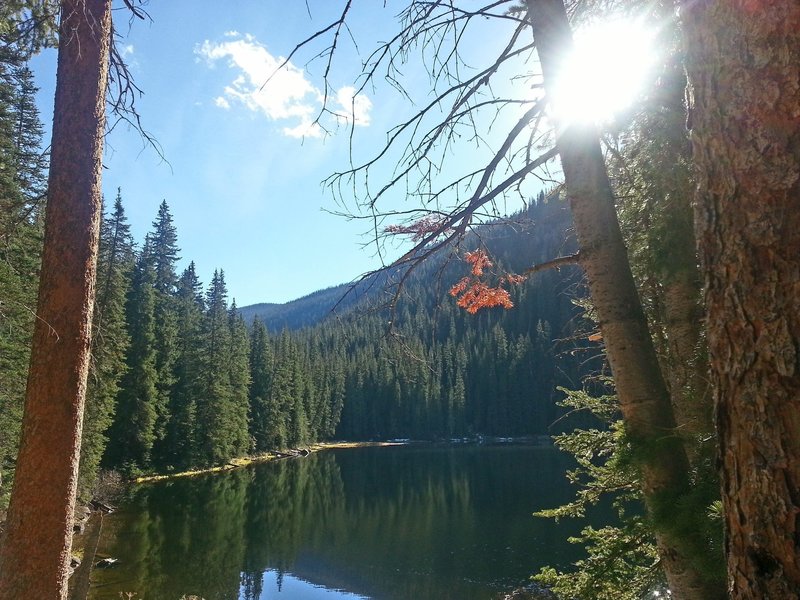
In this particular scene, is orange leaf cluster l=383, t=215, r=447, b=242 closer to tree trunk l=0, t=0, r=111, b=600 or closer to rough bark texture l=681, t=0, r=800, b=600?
rough bark texture l=681, t=0, r=800, b=600

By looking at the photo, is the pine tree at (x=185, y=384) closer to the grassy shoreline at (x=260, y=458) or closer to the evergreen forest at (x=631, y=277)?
the grassy shoreline at (x=260, y=458)

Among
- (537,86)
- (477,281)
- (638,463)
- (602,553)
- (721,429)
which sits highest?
(537,86)

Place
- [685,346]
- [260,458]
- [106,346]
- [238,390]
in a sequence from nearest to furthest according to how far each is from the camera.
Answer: [685,346]
[106,346]
[238,390]
[260,458]

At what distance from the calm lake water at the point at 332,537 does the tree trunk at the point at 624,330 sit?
14458 millimetres

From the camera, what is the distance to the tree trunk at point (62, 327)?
352 cm

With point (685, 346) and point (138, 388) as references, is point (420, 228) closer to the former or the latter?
point (685, 346)

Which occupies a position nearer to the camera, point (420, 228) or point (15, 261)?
point (420, 228)

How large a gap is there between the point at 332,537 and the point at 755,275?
23.9 meters

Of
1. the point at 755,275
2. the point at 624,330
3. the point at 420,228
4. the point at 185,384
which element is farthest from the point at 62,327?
the point at 185,384

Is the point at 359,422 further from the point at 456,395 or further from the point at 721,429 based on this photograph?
the point at 721,429

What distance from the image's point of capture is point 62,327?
3.71m

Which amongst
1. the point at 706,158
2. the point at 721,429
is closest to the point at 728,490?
the point at 721,429

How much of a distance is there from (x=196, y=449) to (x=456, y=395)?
157ft

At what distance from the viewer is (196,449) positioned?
3788cm
